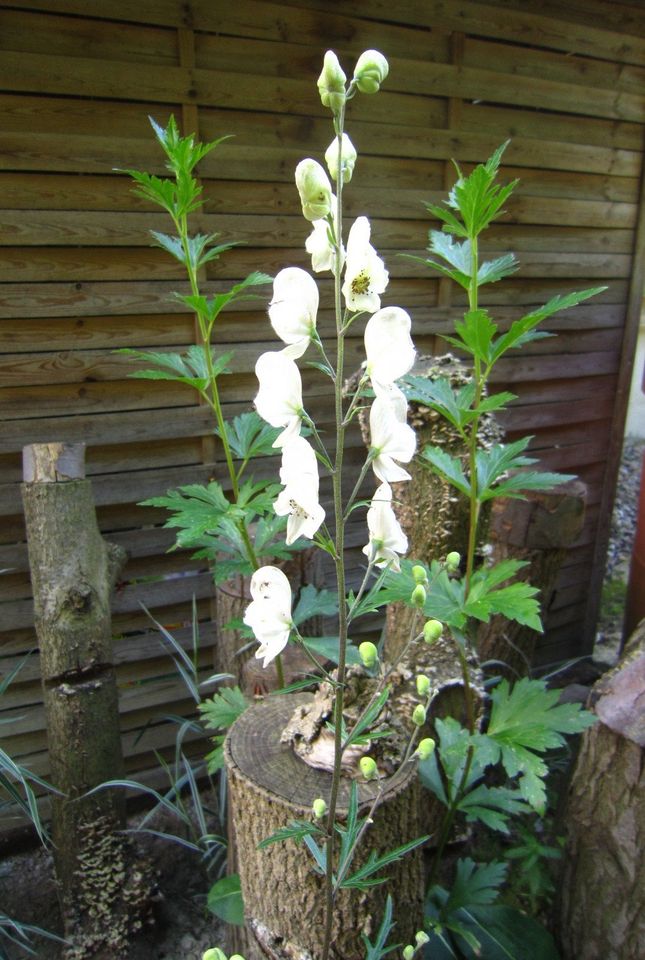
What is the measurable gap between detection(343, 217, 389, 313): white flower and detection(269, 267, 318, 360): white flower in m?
0.06

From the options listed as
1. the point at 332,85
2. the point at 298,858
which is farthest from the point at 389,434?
→ the point at 298,858

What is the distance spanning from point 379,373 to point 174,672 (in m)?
2.33

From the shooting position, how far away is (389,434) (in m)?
1.05

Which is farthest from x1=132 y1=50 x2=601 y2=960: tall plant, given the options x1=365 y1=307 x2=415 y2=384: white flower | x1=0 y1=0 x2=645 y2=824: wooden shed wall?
x1=0 y1=0 x2=645 y2=824: wooden shed wall

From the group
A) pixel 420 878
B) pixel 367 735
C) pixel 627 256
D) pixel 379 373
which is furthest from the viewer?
pixel 627 256

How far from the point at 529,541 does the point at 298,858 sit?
1.50 m

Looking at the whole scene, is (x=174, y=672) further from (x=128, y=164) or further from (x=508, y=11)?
(x=508, y=11)

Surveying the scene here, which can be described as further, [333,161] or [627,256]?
[627,256]

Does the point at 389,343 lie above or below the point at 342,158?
below

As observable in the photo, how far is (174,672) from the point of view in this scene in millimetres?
3023

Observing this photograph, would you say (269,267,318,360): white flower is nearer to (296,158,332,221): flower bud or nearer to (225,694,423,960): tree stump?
(296,158,332,221): flower bud

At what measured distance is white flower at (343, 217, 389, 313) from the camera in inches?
39.7

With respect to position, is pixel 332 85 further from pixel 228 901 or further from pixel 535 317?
pixel 228 901

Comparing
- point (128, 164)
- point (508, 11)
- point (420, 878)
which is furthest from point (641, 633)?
point (508, 11)
